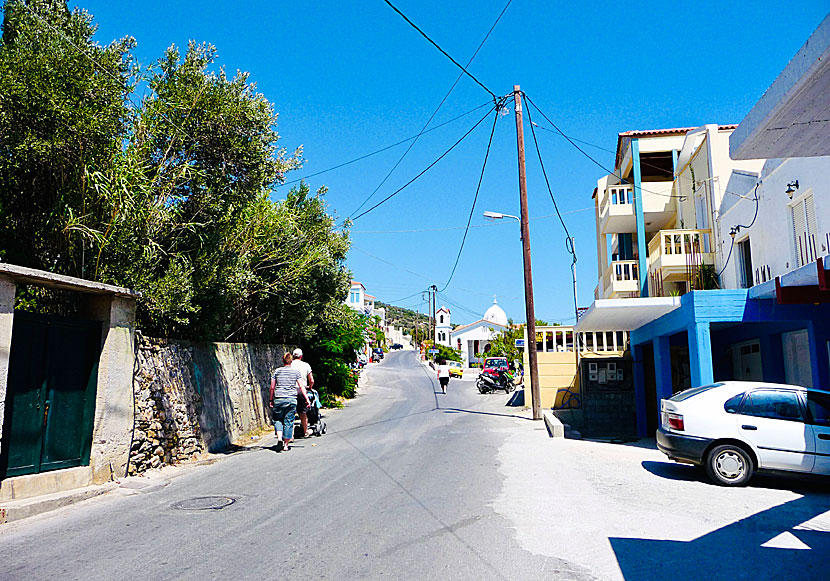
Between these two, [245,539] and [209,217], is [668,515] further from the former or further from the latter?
[209,217]

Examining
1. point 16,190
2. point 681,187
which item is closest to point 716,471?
point 16,190

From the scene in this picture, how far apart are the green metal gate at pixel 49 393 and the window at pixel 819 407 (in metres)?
10.0

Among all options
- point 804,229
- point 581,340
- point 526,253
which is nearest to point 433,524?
point 804,229

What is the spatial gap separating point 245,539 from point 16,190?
6078 millimetres

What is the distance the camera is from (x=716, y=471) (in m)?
9.14

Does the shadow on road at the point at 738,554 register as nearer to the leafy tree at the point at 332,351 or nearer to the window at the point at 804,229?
the window at the point at 804,229

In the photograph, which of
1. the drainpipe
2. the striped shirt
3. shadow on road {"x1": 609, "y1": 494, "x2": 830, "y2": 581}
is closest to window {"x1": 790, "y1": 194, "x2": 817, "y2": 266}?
shadow on road {"x1": 609, "y1": 494, "x2": 830, "y2": 581}

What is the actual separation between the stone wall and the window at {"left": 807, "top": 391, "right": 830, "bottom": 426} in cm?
967

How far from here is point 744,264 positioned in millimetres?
16656

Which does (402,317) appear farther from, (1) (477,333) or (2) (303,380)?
(2) (303,380)

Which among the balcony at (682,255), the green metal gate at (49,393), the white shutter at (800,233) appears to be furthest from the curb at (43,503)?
the balcony at (682,255)

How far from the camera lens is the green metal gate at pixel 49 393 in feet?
24.1

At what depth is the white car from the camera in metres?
8.84

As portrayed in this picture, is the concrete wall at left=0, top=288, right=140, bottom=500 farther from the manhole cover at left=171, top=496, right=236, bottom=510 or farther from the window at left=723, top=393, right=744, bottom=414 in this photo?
the window at left=723, top=393, right=744, bottom=414
